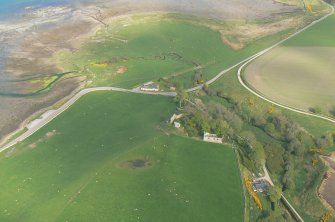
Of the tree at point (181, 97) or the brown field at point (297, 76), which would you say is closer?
the tree at point (181, 97)

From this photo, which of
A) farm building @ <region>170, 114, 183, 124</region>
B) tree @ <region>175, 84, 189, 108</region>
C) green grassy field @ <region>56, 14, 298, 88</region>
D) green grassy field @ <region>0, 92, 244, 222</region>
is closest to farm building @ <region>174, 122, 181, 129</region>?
farm building @ <region>170, 114, 183, 124</region>

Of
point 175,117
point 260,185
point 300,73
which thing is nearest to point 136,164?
point 175,117

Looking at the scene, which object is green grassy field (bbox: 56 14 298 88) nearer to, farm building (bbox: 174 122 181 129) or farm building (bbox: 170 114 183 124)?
farm building (bbox: 170 114 183 124)

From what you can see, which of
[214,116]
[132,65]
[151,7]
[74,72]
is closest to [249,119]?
[214,116]

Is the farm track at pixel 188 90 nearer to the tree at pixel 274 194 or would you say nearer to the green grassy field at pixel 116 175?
the tree at pixel 274 194

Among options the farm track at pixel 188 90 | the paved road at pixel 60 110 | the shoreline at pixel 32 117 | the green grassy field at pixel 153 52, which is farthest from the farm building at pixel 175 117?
the shoreline at pixel 32 117

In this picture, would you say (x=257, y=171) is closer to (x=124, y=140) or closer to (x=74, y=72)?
(x=124, y=140)

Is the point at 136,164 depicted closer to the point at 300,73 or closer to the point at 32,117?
the point at 32,117
